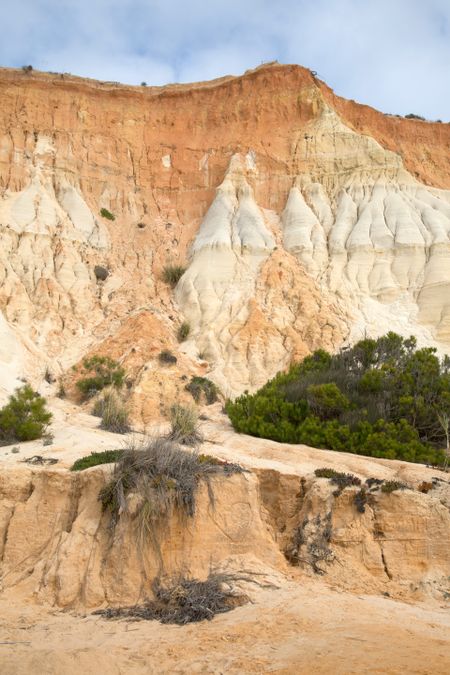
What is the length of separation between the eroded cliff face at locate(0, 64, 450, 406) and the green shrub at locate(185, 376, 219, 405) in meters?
0.68

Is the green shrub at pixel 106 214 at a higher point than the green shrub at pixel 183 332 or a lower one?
higher

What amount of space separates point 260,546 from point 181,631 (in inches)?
77.0

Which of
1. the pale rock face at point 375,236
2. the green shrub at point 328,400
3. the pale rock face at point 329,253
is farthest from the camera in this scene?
the pale rock face at point 375,236

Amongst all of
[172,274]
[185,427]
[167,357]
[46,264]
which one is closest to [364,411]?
[185,427]

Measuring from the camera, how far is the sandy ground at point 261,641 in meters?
4.96

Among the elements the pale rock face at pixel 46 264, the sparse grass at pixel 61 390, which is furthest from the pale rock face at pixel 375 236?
the sparse grass at pixel 61 390

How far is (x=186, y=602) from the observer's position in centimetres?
679

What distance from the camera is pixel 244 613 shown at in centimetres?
644

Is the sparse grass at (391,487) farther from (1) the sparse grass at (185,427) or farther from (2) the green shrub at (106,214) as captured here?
(2) the green shrub at (106,214)

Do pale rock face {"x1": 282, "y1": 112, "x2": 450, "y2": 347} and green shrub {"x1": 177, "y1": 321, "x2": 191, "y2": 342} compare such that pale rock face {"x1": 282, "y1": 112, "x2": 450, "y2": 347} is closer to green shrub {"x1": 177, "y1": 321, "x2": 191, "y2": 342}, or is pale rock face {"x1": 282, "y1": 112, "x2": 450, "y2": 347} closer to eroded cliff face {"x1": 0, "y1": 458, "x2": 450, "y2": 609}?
green shrub {"x1": 177, "y1": 321, "x2": 191, "y2": 342}

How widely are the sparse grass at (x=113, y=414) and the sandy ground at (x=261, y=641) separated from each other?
24.9ft

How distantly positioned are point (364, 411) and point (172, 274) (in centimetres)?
1479

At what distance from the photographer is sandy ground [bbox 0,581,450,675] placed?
4.96 metres

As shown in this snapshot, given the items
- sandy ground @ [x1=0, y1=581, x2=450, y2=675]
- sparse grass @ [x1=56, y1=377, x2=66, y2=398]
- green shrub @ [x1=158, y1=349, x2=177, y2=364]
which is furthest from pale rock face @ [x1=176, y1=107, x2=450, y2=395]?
sandy ground @ [x1=0, y1=581, x2=450, y2=675]
